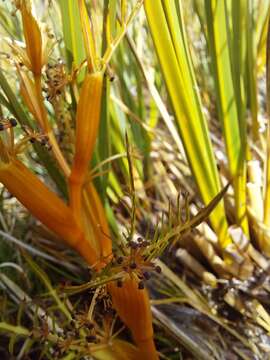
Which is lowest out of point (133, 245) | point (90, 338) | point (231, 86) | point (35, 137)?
point (90, 338)

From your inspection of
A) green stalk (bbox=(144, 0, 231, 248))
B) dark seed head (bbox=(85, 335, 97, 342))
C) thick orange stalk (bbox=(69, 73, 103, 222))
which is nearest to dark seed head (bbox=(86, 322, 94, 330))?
dark seed head (bbox=(85, 335, 97, 342))

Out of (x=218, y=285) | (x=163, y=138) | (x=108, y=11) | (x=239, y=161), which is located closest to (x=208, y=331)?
(x=218, y=285)

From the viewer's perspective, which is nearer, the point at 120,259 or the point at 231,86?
the point at 120,259

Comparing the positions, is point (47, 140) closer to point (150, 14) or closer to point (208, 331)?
point (150, 14)

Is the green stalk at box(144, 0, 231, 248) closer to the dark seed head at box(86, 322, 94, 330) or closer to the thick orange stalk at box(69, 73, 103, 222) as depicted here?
the thick orange stalk at box(69, 73, 103, 222)

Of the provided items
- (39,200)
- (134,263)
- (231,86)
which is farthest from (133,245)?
(231,86)

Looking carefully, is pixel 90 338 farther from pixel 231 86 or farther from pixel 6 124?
pixel 231 86

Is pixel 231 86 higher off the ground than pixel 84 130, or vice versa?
pixel 231 86
